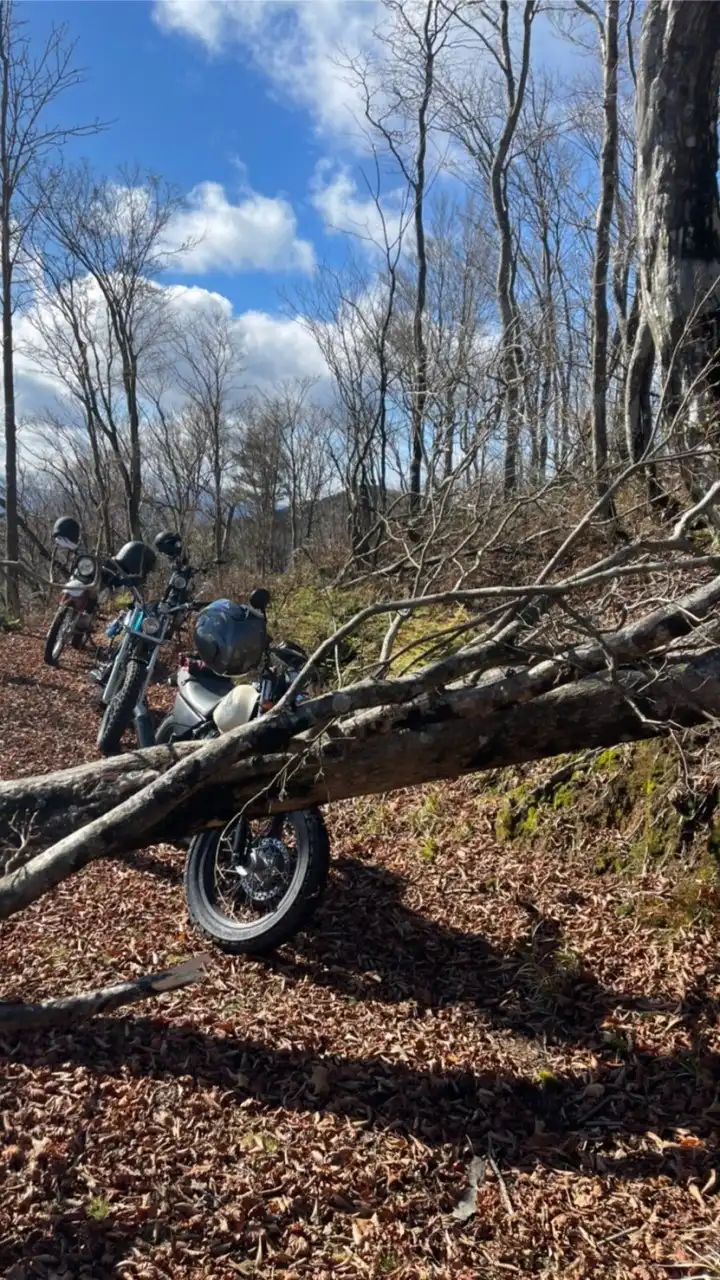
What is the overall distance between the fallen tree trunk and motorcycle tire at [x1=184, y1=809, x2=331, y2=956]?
0.73 feet

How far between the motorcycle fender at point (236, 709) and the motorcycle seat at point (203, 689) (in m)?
0.45

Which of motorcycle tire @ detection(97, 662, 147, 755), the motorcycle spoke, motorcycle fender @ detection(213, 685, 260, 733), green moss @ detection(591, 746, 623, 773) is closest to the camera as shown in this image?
the motorcycle spoke

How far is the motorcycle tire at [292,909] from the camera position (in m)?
3.52

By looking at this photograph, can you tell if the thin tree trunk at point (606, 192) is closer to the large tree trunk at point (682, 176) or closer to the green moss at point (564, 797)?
the large tree trunk at point (682, 176)

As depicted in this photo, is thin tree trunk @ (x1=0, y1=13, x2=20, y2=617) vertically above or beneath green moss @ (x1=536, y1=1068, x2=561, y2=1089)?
above

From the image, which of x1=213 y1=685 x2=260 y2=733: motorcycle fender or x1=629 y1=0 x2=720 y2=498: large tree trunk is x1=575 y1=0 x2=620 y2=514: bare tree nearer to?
x1=629 y1=0 x2=720 y2=498: large tree trunk

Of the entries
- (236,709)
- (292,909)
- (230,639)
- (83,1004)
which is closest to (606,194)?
(230,639)

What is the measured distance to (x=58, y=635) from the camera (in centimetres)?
993

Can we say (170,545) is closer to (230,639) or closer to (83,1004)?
(230,639)

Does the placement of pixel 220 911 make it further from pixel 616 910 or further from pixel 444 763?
pixel 616 910

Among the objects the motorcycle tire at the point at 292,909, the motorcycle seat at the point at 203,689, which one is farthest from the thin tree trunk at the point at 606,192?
the motorcycle tire at the point at 292,909

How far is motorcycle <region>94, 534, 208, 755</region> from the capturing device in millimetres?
5922

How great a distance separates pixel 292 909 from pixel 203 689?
179cm

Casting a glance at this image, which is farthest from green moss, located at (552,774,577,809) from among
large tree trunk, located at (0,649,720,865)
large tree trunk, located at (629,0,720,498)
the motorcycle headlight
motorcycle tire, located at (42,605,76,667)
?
motorcycle tire, located at (42,605,76,667)
